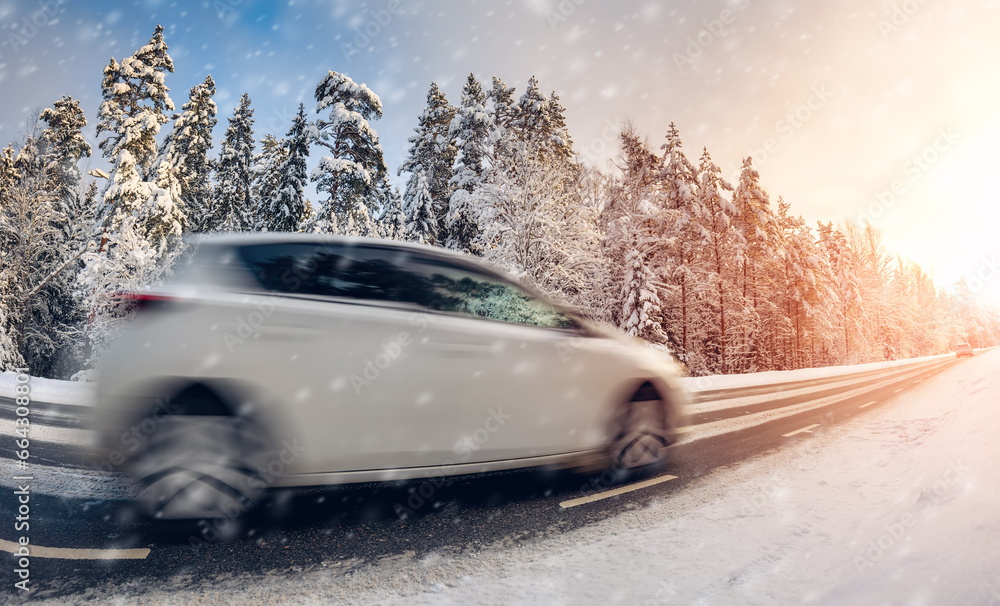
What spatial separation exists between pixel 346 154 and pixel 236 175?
1270 centimetres

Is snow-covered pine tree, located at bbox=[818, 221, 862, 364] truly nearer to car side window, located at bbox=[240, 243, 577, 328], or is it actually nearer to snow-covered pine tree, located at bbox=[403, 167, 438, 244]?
snow-covered pine tree, located at bbox=[403, 167, 438, 244]

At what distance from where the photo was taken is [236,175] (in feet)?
111

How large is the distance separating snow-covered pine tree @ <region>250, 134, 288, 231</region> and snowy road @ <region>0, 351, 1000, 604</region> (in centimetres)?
2700

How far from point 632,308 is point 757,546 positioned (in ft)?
69.1

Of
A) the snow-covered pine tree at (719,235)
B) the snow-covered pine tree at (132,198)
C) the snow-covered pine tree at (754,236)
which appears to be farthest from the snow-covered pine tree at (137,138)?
the snow-covered pine tree at (754,236)

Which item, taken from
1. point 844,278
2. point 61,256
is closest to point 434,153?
point 61,256

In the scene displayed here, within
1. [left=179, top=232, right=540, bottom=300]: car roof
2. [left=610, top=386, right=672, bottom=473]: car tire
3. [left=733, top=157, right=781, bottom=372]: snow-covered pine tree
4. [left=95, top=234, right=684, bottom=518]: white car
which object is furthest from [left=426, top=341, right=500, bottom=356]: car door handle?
[left=733, top=157, right=781, bottom=372]: snow-covered pine tree

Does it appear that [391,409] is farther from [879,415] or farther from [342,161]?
[342,161]

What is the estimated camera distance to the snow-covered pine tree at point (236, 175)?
33188 millimetres

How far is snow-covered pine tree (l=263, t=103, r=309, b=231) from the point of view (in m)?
28.1

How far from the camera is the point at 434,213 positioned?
99.6 feet

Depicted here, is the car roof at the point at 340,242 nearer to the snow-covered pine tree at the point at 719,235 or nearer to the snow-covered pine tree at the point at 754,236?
the snow-covered pine tree at the point at 719,235

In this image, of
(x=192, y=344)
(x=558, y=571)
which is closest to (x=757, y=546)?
(x=558, y=571)

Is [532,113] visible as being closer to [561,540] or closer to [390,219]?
[390,219]
